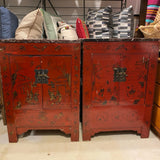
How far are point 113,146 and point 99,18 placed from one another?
1205mm

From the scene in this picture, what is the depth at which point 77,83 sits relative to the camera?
3.49ft

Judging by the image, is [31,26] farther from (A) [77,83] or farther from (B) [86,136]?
(B) [86,136]

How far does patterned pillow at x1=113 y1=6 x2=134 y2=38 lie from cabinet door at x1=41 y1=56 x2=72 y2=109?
0.69 meters

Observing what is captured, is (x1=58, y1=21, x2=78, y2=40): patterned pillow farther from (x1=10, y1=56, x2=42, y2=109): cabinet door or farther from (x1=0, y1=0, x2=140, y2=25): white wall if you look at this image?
(x1=0, y1=0, x2=140, y2=25): white wall

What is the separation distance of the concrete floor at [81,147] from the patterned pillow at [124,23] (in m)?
1.01

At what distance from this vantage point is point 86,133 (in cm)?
117

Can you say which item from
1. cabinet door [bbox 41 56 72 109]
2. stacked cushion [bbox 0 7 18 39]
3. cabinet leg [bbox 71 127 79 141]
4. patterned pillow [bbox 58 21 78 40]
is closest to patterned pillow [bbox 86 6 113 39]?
patterned pillow [bbox 58 21 78 40]

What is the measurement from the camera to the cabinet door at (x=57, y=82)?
1019 mm

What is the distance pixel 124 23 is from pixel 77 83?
0.82 metres

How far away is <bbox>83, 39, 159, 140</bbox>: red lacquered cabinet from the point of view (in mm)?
1017

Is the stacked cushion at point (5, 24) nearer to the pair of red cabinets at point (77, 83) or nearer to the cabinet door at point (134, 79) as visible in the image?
the pair of red cabinets at point (77, 83)

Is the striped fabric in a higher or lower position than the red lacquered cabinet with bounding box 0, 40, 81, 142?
higher

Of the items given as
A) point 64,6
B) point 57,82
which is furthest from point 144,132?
point 64,6

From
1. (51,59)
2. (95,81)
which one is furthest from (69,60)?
(95,81)
